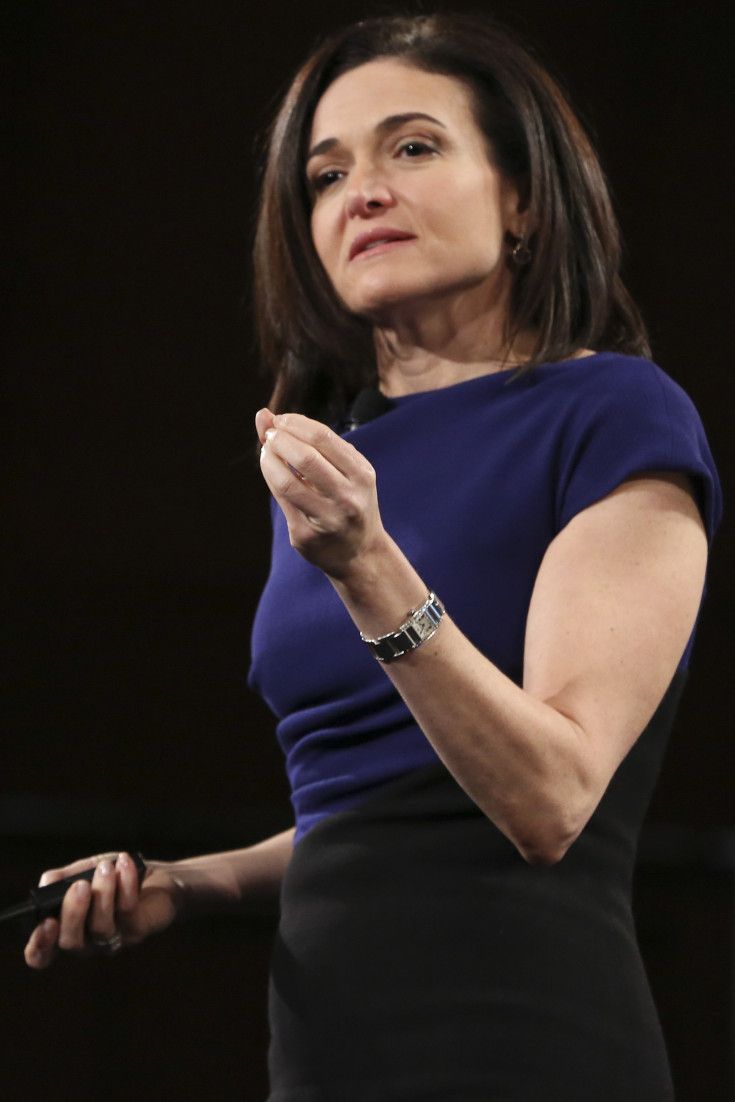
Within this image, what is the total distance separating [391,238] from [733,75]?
2116 mm

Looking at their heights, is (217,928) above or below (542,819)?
below

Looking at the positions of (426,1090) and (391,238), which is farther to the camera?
(391,238)

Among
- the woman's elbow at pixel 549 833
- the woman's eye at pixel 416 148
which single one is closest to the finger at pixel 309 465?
the woman's elbow at pixel 549 833

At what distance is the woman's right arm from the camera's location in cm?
129

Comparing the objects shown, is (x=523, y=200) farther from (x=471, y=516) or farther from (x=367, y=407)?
(x=471, y=516)

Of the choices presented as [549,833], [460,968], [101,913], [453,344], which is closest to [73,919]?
[101,913]

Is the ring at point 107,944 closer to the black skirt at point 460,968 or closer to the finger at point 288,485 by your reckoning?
the black skirt at point 460,968

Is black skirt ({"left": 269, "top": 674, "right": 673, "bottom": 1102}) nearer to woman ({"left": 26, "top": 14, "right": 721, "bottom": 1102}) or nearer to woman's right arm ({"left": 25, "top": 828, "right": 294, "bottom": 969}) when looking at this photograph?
woman ({"left": 26, "top": 14, "right": 721, "bottom": 1102})

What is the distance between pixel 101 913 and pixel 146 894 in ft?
0.26

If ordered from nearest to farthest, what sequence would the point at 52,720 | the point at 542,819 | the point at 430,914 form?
the point at 542,819 < the point at 430,914 < the point at 52,720

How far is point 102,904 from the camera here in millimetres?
1291

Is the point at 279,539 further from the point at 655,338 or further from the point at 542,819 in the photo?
the point at 655,338

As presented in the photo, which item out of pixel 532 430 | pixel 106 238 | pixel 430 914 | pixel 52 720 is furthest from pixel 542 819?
pixel 106 238

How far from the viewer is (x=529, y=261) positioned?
1361 millimetres
